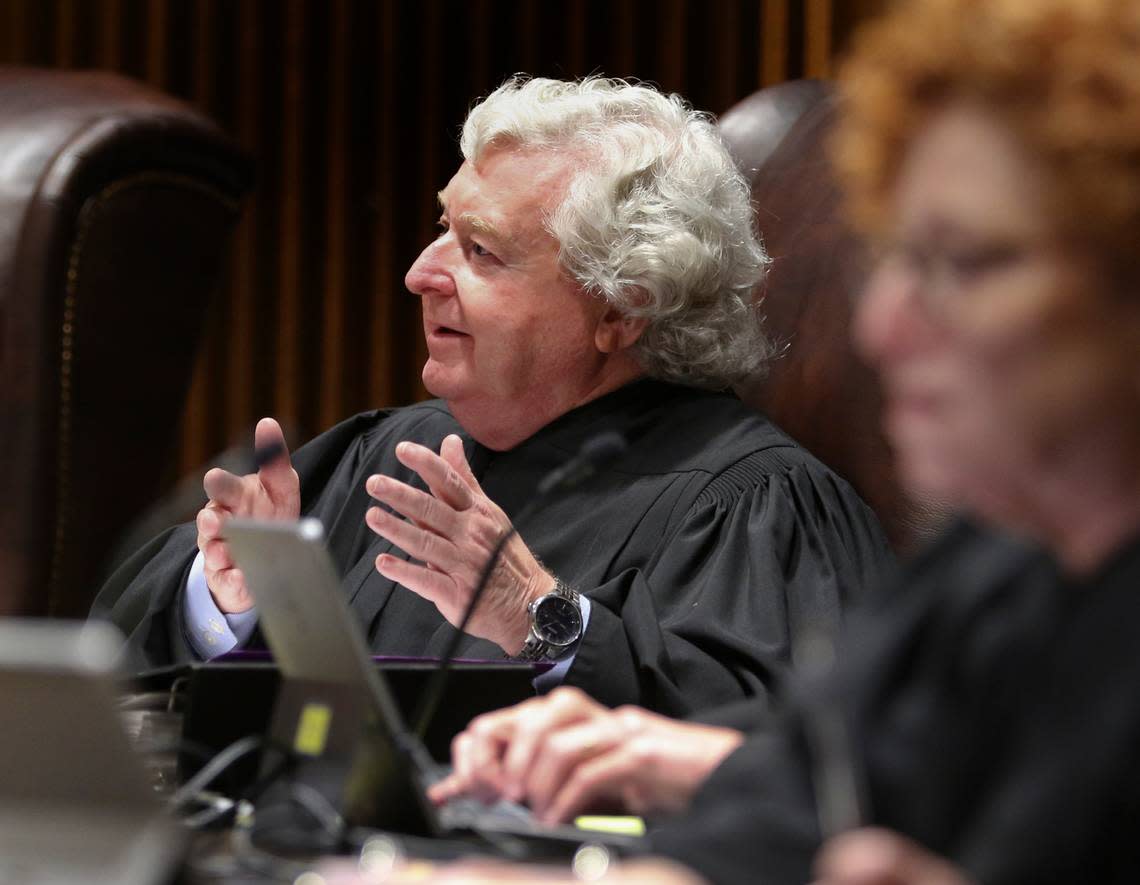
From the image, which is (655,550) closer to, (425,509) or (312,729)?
(425,509)

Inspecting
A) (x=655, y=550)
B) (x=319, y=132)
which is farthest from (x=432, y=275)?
(x=319, y=132)

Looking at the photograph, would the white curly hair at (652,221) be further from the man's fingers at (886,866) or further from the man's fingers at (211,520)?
the man's fingers at (886,866)

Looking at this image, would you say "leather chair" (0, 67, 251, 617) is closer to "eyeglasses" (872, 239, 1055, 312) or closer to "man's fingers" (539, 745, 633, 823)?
"man's fingers" (539, 745, 633, 823)

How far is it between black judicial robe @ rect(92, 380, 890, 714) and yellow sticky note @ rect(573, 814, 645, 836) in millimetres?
548

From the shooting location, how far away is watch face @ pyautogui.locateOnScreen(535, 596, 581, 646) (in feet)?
5.23

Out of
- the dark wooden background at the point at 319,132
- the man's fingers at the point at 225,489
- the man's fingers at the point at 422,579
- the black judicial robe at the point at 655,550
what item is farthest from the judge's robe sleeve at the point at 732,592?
the dark wooden background at the point at 319,132

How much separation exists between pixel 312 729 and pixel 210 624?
0.80 m

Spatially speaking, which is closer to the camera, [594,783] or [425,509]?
[594,783]

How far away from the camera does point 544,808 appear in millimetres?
939

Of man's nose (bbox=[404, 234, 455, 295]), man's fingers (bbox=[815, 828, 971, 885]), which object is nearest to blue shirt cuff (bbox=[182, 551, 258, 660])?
man's nose (bbox=[404, 234, 455, 295])

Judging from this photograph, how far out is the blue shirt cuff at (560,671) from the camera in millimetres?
1596

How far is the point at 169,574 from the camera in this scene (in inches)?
74.5

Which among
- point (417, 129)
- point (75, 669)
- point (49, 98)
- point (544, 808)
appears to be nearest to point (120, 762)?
point (75, 669)

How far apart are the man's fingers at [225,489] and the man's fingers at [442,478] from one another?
22 cm
